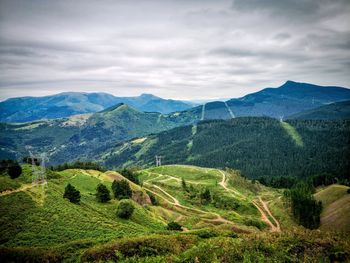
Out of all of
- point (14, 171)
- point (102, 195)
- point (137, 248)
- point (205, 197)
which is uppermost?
point (14, 171)

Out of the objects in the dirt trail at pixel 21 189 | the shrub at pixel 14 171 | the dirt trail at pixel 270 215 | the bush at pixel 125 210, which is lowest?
the dirt trail at pixel 270 215

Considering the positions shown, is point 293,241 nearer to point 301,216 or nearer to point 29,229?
point 29,229

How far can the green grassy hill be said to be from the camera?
295ft

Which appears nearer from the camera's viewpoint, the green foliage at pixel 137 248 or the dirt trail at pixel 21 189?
the green foliage at pixel 137 248

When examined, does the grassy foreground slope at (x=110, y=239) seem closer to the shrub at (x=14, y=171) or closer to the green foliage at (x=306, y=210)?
the shrub at (x=14, y=171)

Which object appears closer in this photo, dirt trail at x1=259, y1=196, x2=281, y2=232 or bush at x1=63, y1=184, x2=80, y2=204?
bush at x1=63, y1=184, x2=80, y2=204

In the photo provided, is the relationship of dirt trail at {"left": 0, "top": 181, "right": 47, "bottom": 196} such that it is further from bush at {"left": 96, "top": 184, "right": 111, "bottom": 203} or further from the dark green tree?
the dark green tree

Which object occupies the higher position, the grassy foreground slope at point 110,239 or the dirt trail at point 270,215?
the grassy foreground slope at point 110,239

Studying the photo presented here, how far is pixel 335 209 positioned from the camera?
4166 inches

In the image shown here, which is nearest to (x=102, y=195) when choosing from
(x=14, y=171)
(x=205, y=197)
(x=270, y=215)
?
(x=14, y=171)

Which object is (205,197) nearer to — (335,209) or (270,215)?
(270,215)

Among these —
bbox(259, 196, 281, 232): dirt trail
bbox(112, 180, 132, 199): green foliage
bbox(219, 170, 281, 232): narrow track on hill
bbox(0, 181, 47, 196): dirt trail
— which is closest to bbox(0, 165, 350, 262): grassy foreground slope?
bbox(0, 181, 47, 196): dirt trail

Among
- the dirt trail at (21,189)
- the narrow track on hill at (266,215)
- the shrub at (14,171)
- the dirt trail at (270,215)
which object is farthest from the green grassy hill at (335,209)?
the shrub at (14,171)

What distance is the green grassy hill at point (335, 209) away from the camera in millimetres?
90062
